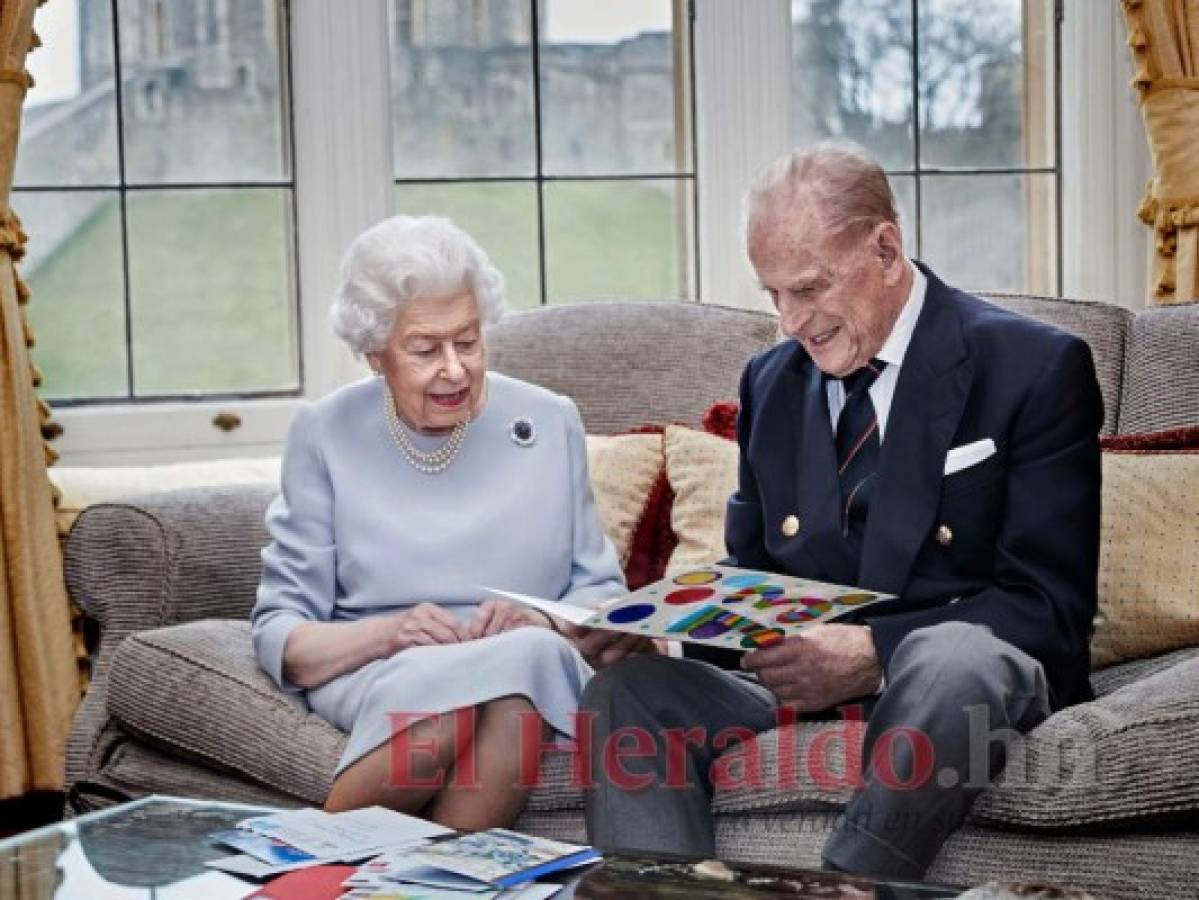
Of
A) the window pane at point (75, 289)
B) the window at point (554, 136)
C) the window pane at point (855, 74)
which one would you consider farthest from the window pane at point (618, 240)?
the window pane at point (75, 289)

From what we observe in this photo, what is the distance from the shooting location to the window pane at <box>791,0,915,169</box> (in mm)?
3850

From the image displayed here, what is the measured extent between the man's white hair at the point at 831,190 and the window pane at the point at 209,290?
165 cm

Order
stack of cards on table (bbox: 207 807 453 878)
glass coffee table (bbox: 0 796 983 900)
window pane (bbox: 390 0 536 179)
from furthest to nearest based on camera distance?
window pane (bbox: 390 0 536 179) → stack of cards on table (bbox: 207 807 453 878) → glass coffee table (bbox: 0 796 983 900)

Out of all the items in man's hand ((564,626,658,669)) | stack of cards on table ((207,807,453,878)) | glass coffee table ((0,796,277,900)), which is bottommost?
glass coffee table ((0,796,277,900))

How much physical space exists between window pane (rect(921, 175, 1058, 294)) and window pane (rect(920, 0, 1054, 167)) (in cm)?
5

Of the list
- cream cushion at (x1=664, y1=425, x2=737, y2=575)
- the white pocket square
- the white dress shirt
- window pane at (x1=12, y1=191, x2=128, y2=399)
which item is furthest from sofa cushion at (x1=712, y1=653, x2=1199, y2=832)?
window pane at (x1=12, y1=191, x2=128, y2=399)

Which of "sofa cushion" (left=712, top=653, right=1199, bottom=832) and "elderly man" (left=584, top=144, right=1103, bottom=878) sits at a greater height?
"elderly man" (left=584, top=144, right=1103, bottom=878)

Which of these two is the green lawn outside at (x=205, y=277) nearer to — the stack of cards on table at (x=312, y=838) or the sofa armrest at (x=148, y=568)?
the sofa armrest at (x=148, y=568)

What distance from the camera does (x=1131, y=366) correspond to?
279 centimetres

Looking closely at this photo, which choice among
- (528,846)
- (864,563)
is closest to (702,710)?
(864,563)

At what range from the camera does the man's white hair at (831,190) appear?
228 cm

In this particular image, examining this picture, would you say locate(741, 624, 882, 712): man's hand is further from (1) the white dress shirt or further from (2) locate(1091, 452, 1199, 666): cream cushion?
(2) locate(1091, 452, 1199, 666): cream cushion

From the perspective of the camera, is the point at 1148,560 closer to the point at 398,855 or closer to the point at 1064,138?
the point at 398,855

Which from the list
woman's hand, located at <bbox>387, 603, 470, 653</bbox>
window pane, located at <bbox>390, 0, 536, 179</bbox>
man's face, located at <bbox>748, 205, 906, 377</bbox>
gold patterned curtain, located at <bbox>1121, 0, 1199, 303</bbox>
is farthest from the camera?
window pane, located at <bbox>390, 0, 536, 179</bbox>
